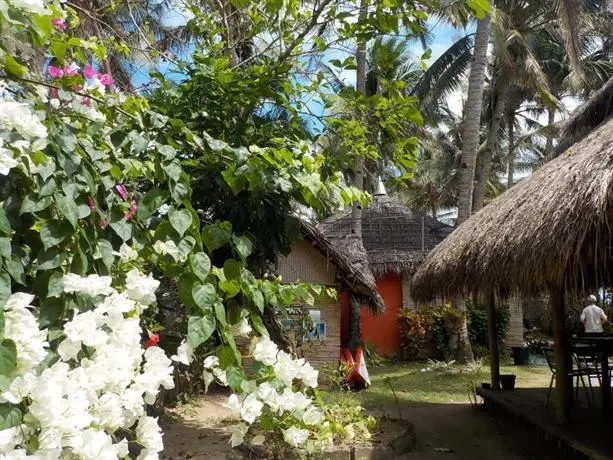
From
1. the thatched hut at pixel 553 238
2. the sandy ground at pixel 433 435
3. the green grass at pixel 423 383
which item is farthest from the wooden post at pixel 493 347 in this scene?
the thatched hut at pixel 553 238

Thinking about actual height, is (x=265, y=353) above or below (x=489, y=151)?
below

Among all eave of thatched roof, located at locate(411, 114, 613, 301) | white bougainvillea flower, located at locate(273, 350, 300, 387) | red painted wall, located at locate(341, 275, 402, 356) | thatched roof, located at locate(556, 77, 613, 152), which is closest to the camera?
white bougainvillea flower, located at locate(273, 350, 300, 387)

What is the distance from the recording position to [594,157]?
4.86m

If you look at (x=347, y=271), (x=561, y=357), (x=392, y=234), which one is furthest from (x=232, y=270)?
(x=392, y=234)

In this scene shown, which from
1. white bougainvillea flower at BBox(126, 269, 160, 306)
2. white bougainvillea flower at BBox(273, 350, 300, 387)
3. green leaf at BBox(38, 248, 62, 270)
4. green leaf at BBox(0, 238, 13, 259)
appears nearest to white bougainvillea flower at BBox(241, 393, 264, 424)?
white bougainvillea flower at BBox(273, 350, 300, 387)

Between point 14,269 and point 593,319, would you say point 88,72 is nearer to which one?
point 14,269

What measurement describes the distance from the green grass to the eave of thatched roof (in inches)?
120

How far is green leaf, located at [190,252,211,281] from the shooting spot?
1539mm

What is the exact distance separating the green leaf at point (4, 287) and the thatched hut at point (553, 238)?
4.14 metres

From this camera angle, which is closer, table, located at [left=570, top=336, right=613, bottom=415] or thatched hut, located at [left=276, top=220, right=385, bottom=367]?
table, located at [left=570, top=336, right=613, bottom=415]

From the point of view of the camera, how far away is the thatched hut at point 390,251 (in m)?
15.8

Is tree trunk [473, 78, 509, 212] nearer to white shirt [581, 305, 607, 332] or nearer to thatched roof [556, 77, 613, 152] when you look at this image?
white shirt [581, 305, 607, 332]

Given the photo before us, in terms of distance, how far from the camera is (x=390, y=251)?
1633 cm

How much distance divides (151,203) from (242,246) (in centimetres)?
30
